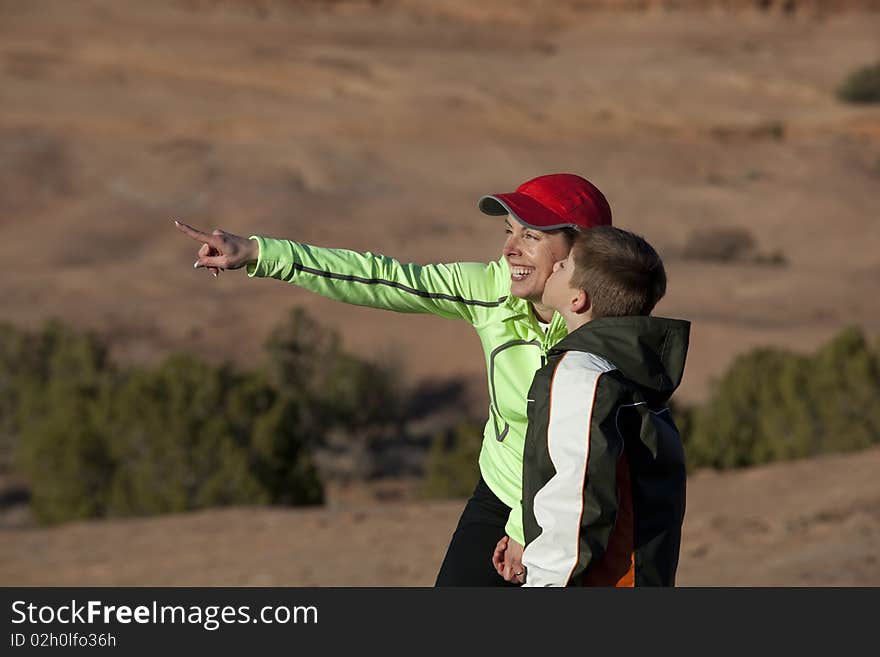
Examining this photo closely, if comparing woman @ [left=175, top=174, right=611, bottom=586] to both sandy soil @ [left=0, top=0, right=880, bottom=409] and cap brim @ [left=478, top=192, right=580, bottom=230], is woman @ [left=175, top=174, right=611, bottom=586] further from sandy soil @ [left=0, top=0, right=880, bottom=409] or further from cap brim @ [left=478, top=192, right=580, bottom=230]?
sandy soil @ [left=0, top=0, right=880, bottom=409]

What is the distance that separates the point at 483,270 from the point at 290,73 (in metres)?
32.6

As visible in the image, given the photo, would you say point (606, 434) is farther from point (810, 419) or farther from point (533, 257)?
point (810, 419)

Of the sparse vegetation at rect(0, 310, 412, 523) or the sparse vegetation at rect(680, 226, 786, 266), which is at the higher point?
the sparse vegetation at rect(0, 310, 412, 523)

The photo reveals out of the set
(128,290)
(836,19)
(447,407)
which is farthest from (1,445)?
(836,19)

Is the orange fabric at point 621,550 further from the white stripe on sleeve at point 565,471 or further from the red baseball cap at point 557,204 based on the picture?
the red baseball cap at point 557,204

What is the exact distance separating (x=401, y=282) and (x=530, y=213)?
1.44ft

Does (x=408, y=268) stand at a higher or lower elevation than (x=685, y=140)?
higher

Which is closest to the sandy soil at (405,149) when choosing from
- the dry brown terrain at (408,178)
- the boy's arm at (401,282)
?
the dry brown terrain at (408,178)

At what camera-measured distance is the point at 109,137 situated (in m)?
31.8

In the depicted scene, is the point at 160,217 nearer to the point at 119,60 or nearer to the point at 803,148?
the point at 119,60

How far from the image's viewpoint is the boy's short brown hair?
9.31 ft

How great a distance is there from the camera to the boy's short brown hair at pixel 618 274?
2.84 metres

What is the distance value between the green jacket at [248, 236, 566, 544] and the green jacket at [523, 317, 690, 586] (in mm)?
530

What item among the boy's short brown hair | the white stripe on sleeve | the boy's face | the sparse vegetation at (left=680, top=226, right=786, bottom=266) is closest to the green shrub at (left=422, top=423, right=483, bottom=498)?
the boy's face
